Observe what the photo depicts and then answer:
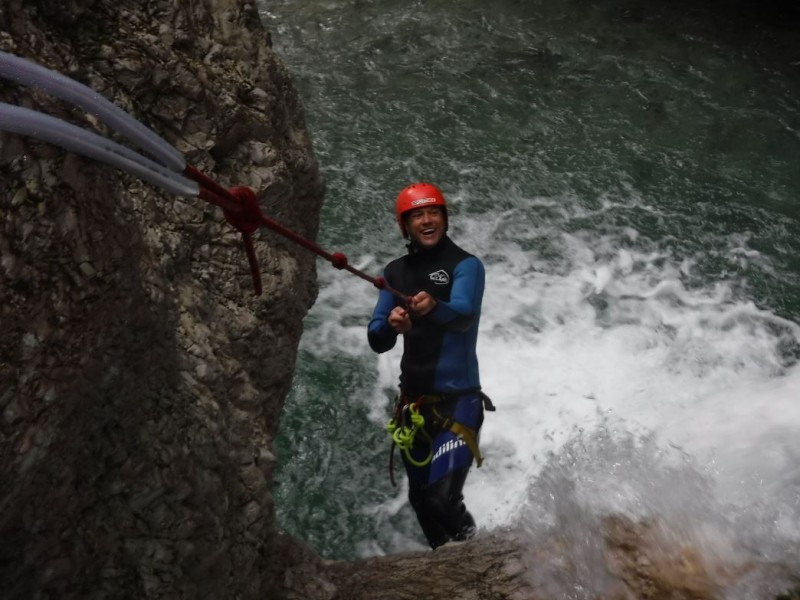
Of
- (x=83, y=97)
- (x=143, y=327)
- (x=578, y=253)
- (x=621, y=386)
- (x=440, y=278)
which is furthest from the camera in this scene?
(x=578, y=253)

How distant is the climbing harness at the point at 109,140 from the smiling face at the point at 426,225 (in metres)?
1.83

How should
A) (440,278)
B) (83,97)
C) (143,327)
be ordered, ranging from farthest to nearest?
1. (440,278)
2. (143,327)
3. (83,97)

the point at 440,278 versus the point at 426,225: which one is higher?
the point at 426,225

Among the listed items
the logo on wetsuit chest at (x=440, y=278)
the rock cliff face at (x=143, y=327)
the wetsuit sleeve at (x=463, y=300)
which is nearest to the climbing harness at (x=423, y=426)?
the wetsuit sleeve at (x=463, y=300)

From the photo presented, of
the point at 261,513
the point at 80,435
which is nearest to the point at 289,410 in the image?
the point at 261,513

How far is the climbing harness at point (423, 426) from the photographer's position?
4.11 metres

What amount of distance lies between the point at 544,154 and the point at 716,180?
176 centimetres

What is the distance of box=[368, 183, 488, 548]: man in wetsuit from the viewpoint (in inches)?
160

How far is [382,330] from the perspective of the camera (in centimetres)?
405

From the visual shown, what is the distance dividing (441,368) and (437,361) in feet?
0.14

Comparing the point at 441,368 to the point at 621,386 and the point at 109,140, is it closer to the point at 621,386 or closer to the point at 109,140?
the point at 621,386

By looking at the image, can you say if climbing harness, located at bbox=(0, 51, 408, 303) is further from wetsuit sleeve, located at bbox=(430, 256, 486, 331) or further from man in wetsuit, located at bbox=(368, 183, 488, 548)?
man in wetsuit, located at bbox=(368, 183, 488, 548)

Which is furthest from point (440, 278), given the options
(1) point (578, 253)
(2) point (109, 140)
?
(1) point (578, 253)

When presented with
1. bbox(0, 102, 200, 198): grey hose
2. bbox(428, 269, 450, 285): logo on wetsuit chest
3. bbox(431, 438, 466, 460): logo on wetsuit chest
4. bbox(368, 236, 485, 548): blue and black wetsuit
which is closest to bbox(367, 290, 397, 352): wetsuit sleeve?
bbox(368, 236, 485, 548): blue and black wetsuit
